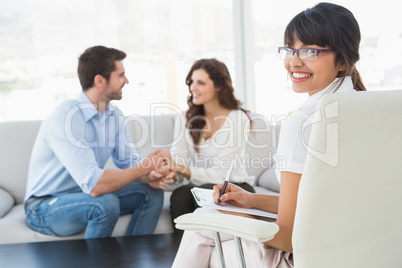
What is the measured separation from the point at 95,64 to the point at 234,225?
79.2 inches

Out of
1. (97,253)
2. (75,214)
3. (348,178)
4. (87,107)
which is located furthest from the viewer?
(87,107)

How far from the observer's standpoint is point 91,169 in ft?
8.68

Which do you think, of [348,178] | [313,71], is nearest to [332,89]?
[313,71]

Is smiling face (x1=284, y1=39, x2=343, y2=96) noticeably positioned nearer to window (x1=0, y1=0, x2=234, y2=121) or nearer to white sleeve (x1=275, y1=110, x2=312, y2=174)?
white sleeve (x1=275, y1=110, x2=312, y2=174)

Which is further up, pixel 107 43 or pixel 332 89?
pixel 107 43

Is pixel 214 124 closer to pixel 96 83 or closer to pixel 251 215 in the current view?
pixel 96 83

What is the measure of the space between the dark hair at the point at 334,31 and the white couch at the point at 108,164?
1714mm

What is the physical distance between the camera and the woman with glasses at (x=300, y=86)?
1331 millimetres

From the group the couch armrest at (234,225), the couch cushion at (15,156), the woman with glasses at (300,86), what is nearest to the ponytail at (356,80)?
the woman with glasses at (300,86)

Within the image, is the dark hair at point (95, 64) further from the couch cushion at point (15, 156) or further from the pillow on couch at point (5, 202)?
the pillow on couch at point (5, 202)

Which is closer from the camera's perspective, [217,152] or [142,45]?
[217,152]

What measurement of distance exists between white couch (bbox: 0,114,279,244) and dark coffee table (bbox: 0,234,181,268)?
51 centimetres

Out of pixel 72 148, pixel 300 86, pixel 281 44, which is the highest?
pixel 281 44

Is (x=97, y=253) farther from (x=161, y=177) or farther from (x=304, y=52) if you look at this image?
(x=304, y=52)
